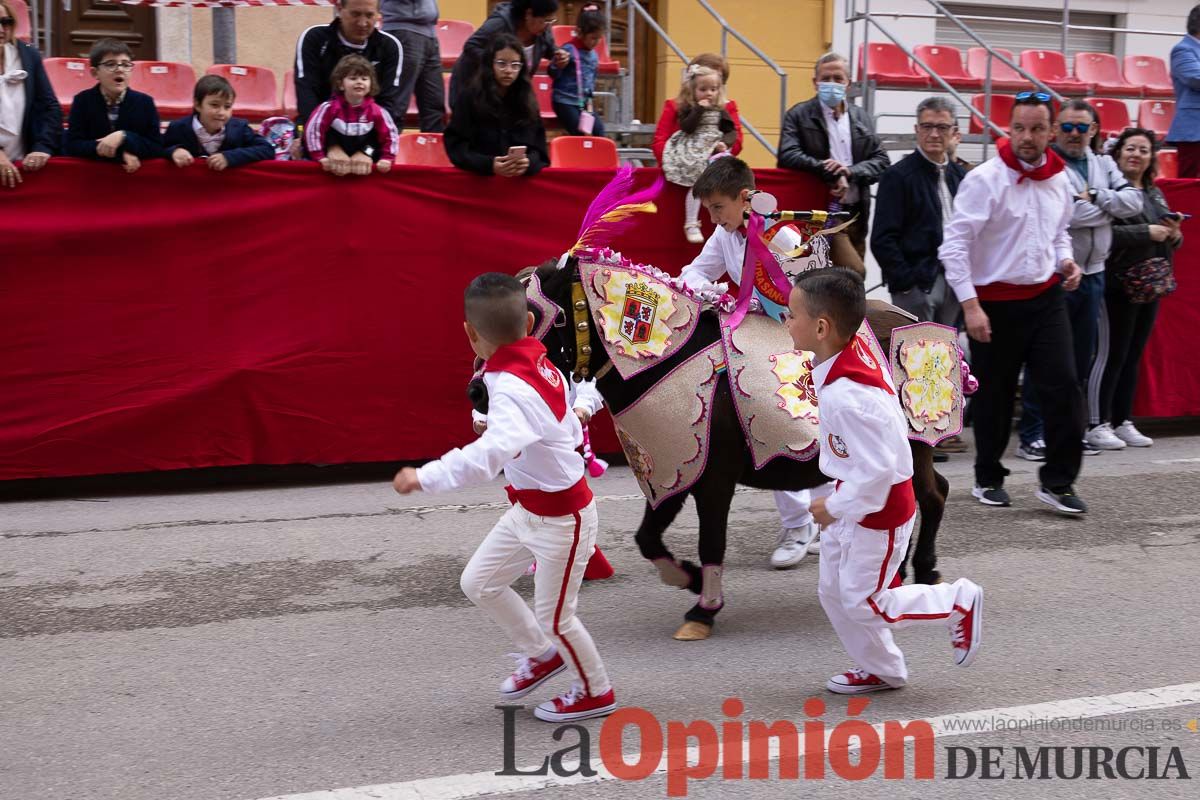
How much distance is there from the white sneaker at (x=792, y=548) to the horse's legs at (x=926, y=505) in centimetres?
61

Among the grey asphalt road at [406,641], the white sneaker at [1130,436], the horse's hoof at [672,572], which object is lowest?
the white sneaker at [1130,436]

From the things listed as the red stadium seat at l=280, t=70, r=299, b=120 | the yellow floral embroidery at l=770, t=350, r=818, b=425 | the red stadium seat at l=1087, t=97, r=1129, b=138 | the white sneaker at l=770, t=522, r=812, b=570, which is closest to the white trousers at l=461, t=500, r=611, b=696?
the yellow floral embroidery at l=770, t=350, r=818, b=425

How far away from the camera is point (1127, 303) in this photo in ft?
28.8

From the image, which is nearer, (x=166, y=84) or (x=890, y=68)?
(x=166, y=84)

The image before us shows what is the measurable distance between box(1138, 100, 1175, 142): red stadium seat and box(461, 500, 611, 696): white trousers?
1175 centimetres

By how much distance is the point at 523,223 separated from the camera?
8.02 meters

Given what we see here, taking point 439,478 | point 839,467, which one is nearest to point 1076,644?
point 839,467

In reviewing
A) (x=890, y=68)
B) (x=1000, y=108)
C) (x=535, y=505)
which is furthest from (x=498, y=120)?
(x=1000, y=108)

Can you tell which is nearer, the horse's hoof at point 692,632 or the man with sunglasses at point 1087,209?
the horse's hoof at point 692,632

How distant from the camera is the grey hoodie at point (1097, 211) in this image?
8.33 m

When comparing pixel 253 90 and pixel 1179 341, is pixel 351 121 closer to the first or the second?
pixel 253 90

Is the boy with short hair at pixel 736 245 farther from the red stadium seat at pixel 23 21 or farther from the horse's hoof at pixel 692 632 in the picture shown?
the red stadium seat at pixel 23 21

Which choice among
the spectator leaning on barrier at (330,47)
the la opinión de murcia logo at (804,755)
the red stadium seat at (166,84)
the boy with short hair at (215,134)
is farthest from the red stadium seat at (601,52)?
the la opinión de murcia logo at (804,755)

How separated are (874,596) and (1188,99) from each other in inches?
312
